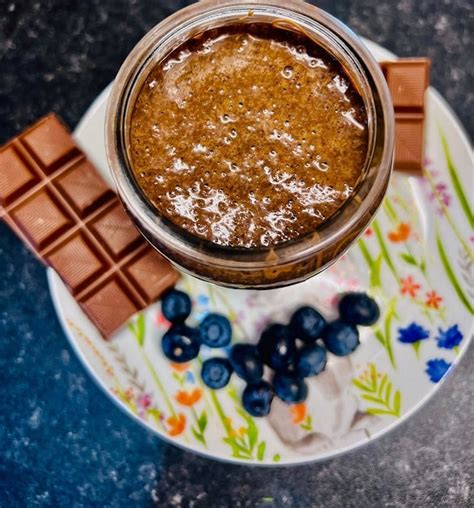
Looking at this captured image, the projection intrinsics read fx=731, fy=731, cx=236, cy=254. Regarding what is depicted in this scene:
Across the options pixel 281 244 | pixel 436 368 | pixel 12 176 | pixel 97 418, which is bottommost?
pixel 436 368

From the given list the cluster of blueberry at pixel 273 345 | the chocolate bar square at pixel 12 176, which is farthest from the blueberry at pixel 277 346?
the chocolate bar square at pixel 12 176

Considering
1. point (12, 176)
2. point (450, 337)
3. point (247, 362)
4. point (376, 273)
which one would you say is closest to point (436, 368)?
point (450, 337)

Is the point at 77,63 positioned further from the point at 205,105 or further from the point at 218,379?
the point at 218,379

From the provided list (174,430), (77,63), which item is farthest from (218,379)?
(77,63)

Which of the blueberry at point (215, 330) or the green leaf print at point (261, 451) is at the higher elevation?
the blueberry at point (215, 330)

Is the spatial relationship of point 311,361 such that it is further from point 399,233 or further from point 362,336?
point 399,233

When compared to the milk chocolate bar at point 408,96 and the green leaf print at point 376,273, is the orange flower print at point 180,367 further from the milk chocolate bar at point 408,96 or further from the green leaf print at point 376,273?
the milk chocolate bar at point 408,96

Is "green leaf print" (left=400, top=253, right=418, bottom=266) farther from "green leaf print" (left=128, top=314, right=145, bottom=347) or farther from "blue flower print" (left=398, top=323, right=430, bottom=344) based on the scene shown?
"green leaf print" (left=128, top=314, right=145, bottom=347)
